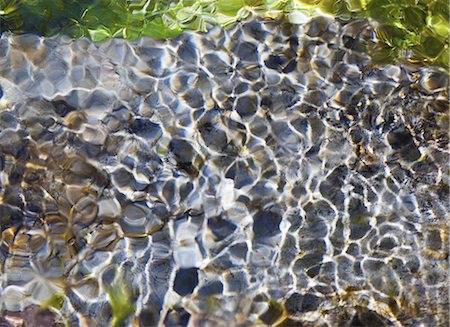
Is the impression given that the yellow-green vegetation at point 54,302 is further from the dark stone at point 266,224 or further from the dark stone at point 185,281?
the dark stone at point 266,224

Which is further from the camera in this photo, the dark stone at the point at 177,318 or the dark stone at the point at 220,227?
the dark stone at the point at 220,227

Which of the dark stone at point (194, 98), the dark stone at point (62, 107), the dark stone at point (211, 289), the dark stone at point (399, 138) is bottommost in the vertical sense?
the dark stone at point (211, 289)

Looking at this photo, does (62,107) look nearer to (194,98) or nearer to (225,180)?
(194,98)

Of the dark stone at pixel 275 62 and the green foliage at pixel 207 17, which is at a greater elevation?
the green foliage at pixel 207 17

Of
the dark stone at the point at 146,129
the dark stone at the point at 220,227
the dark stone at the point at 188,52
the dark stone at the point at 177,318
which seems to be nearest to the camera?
the dark stone at the point at 177,318

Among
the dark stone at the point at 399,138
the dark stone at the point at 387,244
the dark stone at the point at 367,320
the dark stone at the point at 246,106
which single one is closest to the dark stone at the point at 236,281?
the dark stone at the point at 367,320

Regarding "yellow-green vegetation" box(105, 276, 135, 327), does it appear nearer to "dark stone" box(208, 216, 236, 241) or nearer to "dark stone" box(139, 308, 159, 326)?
"dark stone" box(139, 308, 159, 326)

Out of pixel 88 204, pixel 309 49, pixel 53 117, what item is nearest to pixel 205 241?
pixel 88 204

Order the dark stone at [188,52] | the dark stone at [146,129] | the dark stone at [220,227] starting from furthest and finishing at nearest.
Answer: the dark stone at [188,52], the dark stone at [146,129], the dark stone at [220,227]
